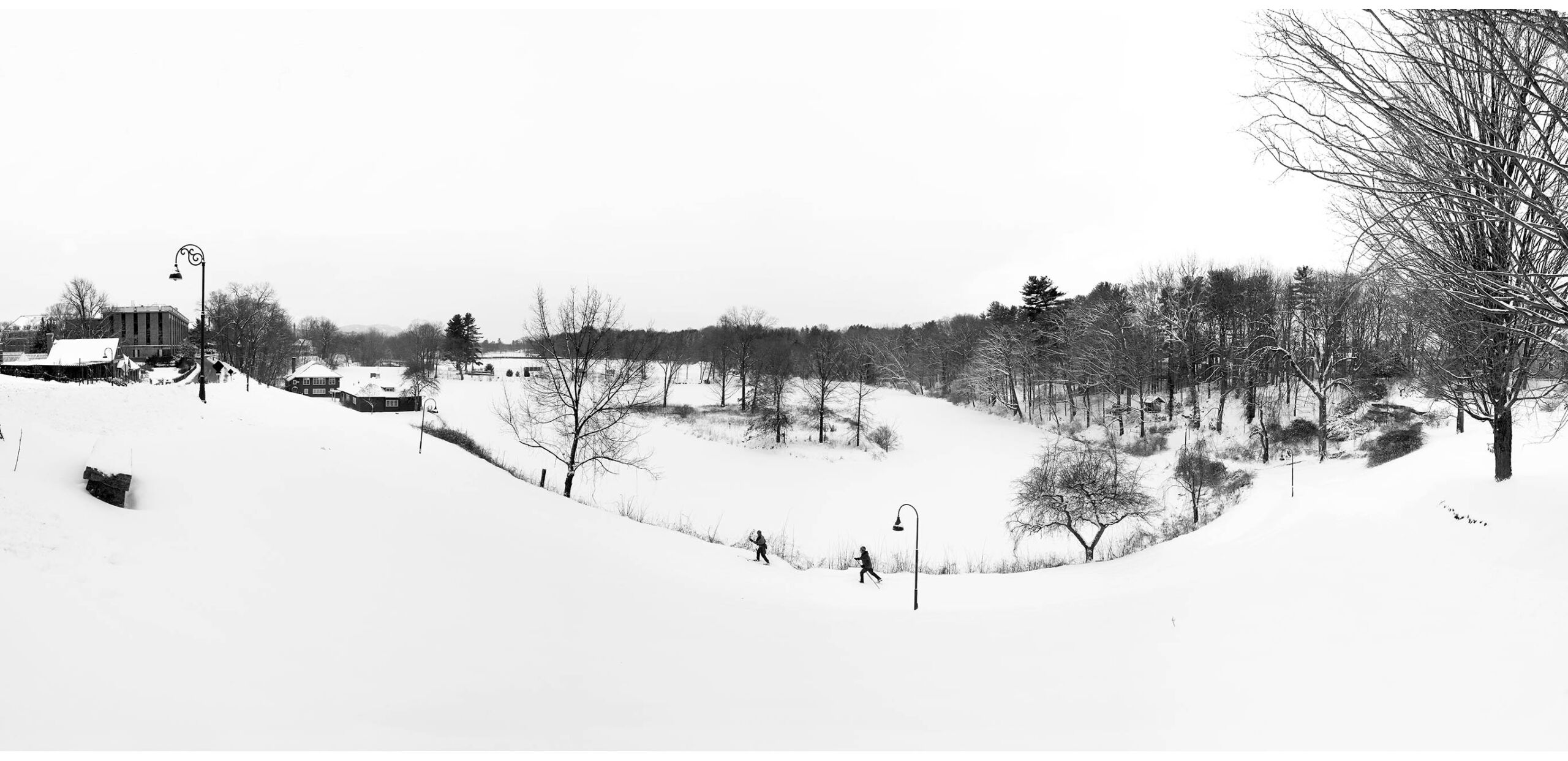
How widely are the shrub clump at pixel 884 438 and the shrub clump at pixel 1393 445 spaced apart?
2468 cm

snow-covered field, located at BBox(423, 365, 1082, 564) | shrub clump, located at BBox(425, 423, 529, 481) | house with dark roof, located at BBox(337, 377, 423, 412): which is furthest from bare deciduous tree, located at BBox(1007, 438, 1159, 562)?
house with dark roof, located at BBox(337, 377, 423, 412)

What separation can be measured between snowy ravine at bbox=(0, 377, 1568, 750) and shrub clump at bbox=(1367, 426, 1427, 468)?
1546 cm

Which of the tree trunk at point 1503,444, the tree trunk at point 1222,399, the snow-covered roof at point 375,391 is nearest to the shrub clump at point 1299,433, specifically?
the tree trunk at point 1222,399

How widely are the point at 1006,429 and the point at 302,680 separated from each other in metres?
47.4

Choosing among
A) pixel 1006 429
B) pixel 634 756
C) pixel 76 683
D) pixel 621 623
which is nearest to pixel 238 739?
pixel 76 683

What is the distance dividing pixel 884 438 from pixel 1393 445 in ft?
86.2

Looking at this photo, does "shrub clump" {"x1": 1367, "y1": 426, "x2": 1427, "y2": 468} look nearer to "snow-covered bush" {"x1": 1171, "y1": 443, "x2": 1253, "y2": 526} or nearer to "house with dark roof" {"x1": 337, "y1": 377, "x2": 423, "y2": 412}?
"snow-covered bush" {"x1": 1171, "y1": 443, "x2": 1253, "y2": 526}

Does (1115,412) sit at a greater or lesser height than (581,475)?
greater

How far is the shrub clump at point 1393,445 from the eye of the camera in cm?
2736

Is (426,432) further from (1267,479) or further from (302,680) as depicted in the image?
(1267,479)

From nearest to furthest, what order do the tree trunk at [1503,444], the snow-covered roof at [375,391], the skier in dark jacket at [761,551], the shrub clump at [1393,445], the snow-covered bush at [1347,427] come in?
the tree trunk at [1503,444] < the skier in dark jacket at [761,551] < the shrub clump at [1393,445] < the snow-covered bush at [1347,427] < the snow-covered roof at [375,391]

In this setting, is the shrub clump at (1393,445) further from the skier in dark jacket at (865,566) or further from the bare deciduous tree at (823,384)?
the bare deciduous tree at (823,384)

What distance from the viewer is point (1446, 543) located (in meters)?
11.7

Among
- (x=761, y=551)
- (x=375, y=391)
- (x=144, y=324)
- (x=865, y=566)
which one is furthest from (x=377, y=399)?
(x=865, y=566)
